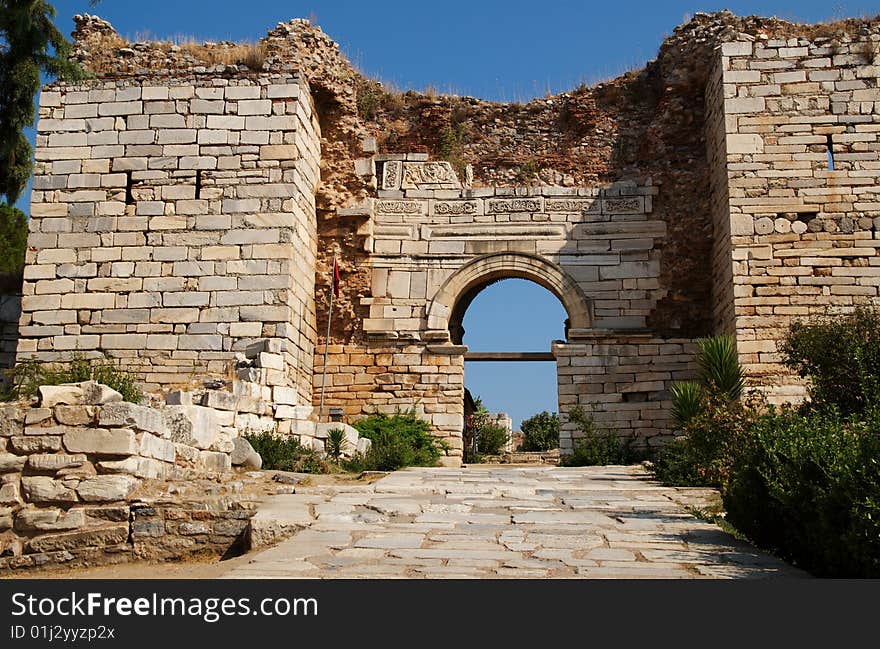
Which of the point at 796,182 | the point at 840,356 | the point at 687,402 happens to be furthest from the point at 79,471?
the point at 796,182

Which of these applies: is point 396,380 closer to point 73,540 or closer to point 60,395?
point 60,395

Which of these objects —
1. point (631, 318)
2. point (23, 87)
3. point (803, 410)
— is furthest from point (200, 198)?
point (803, 410)

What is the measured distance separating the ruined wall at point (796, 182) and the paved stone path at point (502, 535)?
452 cm

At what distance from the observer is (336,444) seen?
1160cm

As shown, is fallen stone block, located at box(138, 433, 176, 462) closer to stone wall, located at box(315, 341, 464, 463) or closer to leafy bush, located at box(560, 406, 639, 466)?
stone wall, located at box(315, 341, 464, 463)

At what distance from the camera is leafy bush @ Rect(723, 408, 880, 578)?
4.61 metres

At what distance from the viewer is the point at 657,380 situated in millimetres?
13812

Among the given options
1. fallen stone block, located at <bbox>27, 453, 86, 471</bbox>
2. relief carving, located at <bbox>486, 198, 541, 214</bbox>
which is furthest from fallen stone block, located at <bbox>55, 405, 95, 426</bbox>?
relief carving, located at <bbox>486, 198, 541, 214</bbox>

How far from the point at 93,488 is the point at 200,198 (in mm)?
7101

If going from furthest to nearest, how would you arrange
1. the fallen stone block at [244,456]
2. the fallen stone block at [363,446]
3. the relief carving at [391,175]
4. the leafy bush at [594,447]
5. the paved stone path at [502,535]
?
the relief carving at [391,175]
the leafy bush at [594,447]
the fallen stone block at [363,446]
the fallen stone block at [244,456]
the paved stone path at [502,535]

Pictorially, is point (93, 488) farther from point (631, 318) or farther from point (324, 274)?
point (631, 318)

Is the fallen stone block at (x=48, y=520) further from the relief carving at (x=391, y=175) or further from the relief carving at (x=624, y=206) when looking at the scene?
the relief carving at (x=624, y=206)

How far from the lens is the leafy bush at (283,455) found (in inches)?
399

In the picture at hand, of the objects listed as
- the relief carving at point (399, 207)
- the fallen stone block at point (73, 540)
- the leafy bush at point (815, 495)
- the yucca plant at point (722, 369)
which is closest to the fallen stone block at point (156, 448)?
the fallen stone block at point (73, 540)
